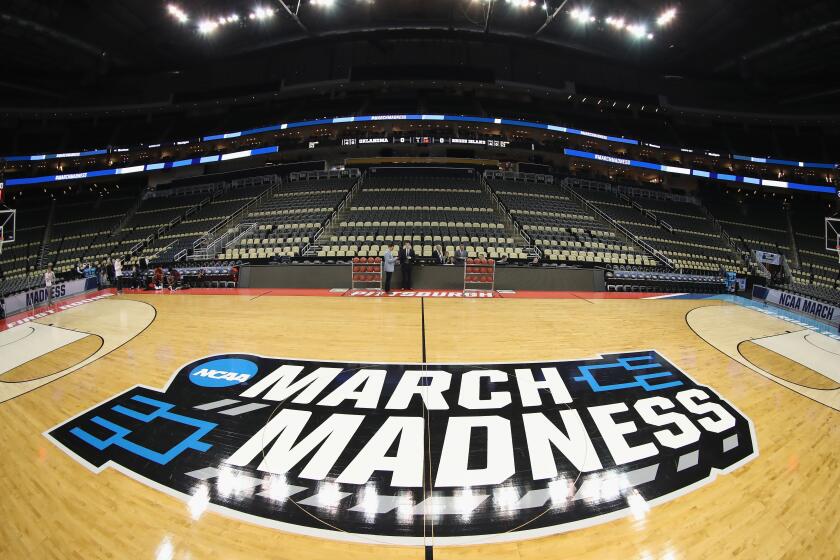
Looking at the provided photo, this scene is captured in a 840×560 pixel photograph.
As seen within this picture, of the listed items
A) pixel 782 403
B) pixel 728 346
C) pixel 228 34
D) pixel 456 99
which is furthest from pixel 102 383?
pixel 228 34

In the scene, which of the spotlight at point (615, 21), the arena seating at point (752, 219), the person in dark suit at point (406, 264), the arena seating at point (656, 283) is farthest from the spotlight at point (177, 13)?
the arena seating at point (752, 219)

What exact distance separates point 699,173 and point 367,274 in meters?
25.6

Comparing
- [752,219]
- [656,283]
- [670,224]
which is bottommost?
[656,283]

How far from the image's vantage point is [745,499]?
2.25 meters

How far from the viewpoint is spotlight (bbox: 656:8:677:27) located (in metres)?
17.1

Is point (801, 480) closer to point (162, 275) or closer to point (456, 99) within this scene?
point (162, 275)

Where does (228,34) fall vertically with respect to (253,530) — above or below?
above

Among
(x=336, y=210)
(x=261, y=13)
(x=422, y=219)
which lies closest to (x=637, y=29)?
(x=422, y=219)

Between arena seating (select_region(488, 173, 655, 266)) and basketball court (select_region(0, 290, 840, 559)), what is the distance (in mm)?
8476

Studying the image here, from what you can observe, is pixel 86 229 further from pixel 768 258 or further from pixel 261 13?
pixel 768 258

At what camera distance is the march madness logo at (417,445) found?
81.7 inches

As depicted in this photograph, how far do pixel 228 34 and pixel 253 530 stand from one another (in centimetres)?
2959

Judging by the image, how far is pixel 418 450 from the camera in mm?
2617

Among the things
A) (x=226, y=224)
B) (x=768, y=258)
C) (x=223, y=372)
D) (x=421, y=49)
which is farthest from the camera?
(x=421, y=49)
